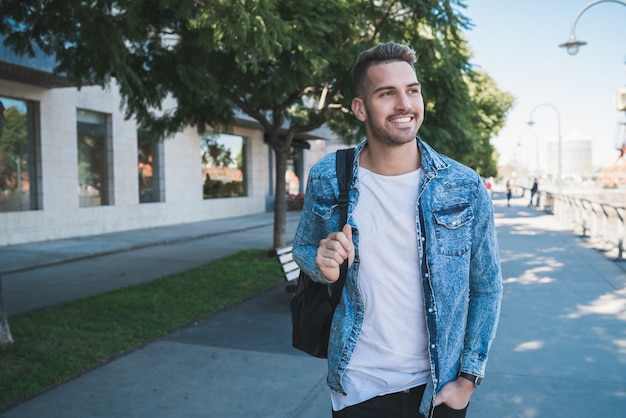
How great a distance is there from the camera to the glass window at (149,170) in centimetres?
1892

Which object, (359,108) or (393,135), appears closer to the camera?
(393,135)

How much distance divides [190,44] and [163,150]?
12.9 m

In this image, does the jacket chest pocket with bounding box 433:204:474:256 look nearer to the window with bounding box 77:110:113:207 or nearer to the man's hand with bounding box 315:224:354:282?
the man's hand with bounding box 315:224:354:282

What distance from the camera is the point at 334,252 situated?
→ 5.51 feet

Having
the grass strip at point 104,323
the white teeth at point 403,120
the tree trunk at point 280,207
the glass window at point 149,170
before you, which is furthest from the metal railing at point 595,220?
the glass window at point 149,170

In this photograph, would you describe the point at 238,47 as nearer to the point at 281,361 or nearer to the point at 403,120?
the point at 281,361

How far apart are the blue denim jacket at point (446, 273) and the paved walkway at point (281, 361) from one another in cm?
233

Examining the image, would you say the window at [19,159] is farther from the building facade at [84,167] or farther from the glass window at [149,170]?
the glass window at [149,170]

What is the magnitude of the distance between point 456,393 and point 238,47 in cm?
429

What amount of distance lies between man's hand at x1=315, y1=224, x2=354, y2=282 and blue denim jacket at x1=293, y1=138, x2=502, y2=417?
4.4 inches

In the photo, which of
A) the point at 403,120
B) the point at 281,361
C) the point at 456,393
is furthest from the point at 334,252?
the point at 281,361

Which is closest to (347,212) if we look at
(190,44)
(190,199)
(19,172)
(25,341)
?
(25,341)

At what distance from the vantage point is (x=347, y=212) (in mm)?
1878

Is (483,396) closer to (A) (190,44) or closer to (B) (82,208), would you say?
(A) (190,44)
